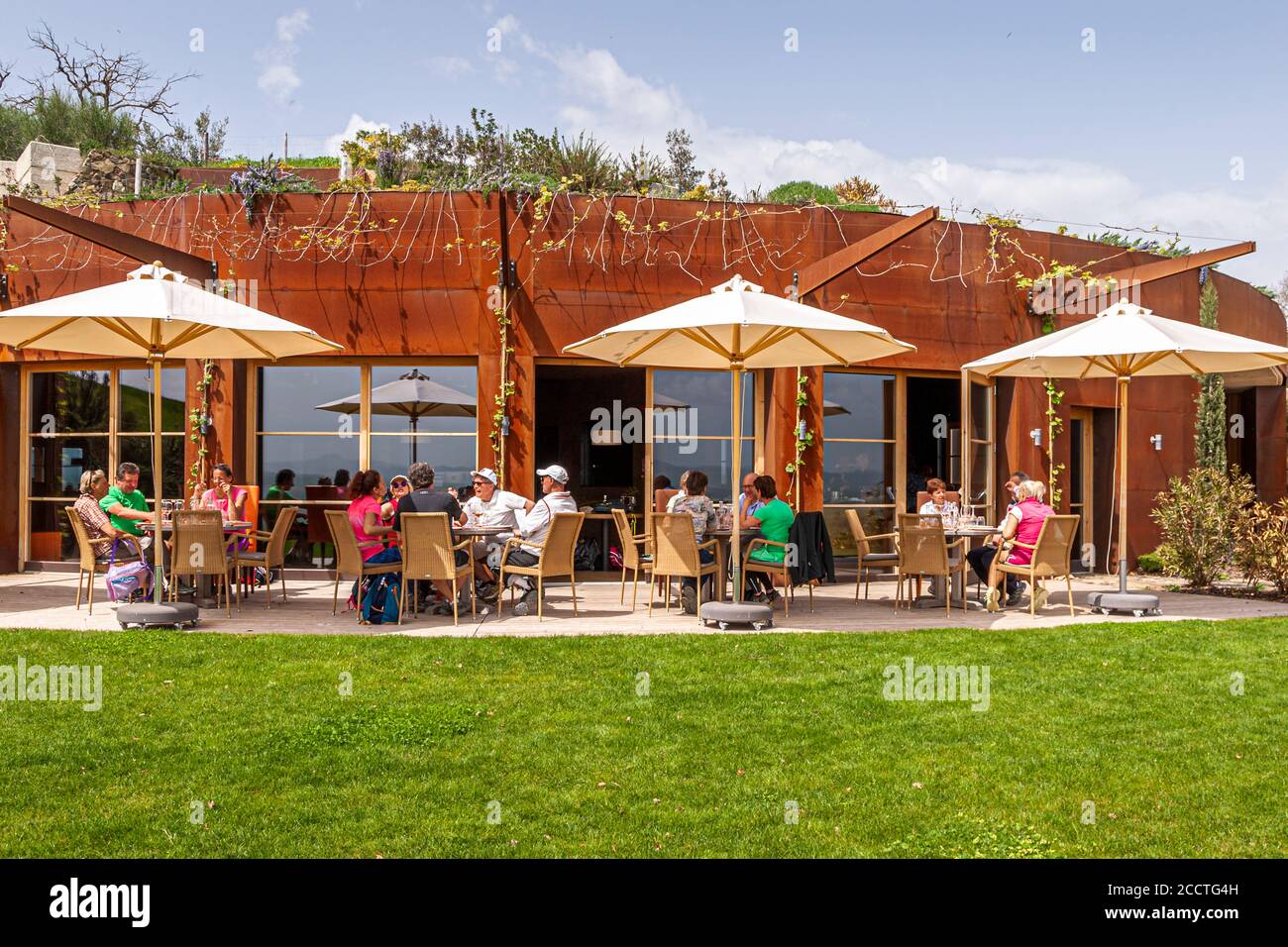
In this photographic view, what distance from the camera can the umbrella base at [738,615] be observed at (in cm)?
741

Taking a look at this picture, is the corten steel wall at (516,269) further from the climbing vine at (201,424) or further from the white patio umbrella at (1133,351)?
the white patio umbrella at (1133,351)

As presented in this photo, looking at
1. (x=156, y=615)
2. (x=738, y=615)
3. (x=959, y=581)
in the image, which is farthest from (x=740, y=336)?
(x=156, y=615)

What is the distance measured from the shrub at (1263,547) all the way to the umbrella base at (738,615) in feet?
17.7

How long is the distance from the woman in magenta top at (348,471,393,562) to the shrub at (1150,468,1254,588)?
8093 millimetres

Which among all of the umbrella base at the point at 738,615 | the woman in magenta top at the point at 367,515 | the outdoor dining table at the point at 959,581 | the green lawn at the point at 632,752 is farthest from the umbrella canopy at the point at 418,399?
the outdoor dining table at the point at 959,581

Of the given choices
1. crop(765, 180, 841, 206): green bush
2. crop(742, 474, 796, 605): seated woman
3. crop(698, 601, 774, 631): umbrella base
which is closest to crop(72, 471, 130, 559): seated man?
crop(698, 601, 774, 631): umbrella base

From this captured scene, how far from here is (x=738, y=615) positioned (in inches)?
292

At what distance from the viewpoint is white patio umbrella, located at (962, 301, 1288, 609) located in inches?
302

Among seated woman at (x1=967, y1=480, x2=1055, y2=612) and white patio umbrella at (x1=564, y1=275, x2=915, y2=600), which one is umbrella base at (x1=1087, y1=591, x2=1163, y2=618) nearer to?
seated woman at (x1=967, y1=480, x2=1055, y2=612)

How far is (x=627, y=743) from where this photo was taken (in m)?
4.43

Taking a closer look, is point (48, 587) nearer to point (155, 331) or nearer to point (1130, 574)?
point (155, 331)
